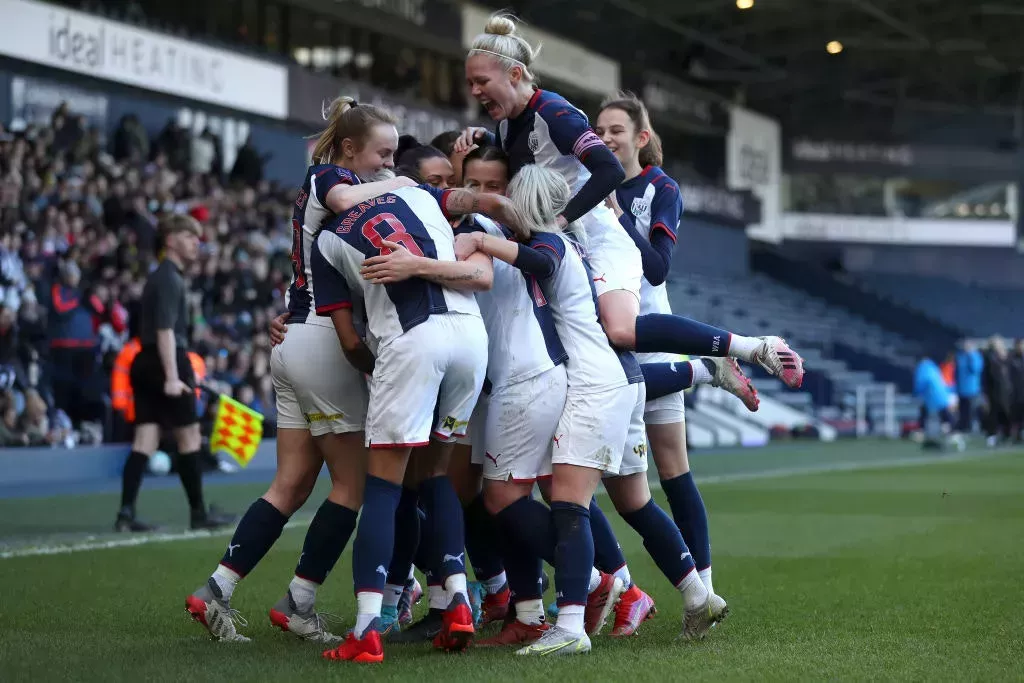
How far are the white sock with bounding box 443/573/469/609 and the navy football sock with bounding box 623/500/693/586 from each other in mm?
757

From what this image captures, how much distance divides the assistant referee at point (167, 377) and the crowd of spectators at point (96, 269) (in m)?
3.38

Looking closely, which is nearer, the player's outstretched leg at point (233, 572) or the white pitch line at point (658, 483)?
the player's outstretched leg at point (233, 572)

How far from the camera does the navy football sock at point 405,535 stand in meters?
4.89

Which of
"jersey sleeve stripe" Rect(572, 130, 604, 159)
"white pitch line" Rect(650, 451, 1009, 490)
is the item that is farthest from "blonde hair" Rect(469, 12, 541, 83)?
"white pitch line" Rect(650, 451, 1009, 490)

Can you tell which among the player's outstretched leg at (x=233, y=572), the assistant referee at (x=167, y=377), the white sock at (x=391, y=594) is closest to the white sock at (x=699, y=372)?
the white sock at (x=391, y=594)

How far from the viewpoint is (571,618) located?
4.47 meters

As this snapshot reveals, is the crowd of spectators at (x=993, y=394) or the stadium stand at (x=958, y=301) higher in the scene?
the stadium stand at (x=958, y=301)

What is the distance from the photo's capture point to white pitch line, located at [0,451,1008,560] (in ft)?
25.2

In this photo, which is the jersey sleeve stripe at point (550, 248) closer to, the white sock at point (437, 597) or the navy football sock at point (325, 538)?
the navy football sock at point (325, 538)

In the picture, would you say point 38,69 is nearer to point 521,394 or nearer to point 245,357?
point 245,357

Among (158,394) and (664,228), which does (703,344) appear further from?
(158,394)

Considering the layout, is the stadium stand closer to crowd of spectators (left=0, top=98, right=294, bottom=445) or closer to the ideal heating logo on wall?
the ideal heating logo on wall

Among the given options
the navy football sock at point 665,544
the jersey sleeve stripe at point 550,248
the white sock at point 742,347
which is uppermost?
the jersey sleeve stripe at point 550,248

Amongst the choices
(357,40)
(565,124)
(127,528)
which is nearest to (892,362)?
(357,40)
